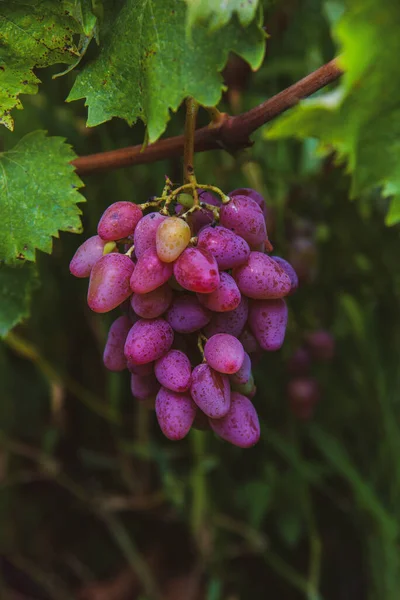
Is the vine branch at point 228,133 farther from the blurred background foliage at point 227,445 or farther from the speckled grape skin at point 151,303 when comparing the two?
the blurred background foliage at point 227,445

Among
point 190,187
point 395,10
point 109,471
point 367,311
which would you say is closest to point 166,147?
point 190,187

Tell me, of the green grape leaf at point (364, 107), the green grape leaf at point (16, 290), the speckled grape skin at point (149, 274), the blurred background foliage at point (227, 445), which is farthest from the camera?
the blurred background foliage at point (227, 445)

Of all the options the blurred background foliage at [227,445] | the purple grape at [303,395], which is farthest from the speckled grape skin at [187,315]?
the purple grape at [303,395]

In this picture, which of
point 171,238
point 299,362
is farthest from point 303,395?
point 171,238

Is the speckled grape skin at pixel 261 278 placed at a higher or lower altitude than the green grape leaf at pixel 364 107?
lower

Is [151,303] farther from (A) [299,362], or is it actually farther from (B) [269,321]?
(A) [299,362]

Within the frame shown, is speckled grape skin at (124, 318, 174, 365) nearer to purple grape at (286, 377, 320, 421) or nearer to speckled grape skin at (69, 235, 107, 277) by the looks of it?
speckled grape skin at (69, 235, 107, 277)
